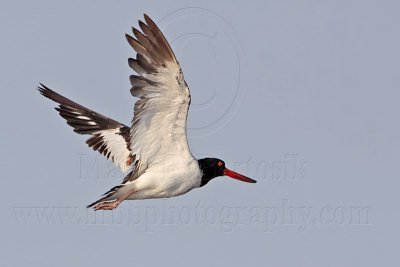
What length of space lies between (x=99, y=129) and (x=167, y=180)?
123 inches

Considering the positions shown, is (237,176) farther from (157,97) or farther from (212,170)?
(157,97)

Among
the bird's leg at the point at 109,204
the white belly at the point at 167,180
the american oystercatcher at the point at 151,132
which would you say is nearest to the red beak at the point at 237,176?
the american oystercatcher at the point at 151,132

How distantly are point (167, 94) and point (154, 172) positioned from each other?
186 centimetres

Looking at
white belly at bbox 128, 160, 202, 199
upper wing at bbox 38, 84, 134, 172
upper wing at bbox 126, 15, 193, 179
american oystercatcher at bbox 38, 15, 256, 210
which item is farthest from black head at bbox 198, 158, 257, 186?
upper wing at bbox 38, 84, 134, 172

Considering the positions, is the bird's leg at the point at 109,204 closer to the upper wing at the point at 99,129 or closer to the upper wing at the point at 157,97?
the upper wing at the point at 157,97

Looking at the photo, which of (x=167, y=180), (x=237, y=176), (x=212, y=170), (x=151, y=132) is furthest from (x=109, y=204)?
(x=237, y=176)

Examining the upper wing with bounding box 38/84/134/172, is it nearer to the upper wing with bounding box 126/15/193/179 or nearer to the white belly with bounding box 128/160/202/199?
the white belly with bounding box 128/160/202/199

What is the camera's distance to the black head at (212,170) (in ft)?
53.1

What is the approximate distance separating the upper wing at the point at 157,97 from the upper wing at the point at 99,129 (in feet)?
6.95

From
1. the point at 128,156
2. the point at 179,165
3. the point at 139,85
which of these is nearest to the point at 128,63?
the point at 139,85

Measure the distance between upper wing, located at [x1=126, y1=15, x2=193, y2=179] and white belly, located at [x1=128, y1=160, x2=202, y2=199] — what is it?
0.23 metres

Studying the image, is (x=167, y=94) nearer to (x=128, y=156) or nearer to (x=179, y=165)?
(x=179, y=165)

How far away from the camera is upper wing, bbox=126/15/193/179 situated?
13797 millimetres

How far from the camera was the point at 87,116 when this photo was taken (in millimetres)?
18266
